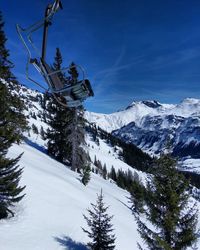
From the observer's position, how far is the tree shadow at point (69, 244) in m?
16.5

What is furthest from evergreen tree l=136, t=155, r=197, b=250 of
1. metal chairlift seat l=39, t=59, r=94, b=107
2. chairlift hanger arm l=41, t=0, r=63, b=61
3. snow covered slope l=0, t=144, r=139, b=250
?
chairlift hanger arm l=41, t=0, r=63, b=61

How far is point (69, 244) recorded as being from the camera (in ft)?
55.5

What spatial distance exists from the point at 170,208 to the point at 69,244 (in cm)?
631

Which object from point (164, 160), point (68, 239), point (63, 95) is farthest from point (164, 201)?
point (63, 95)

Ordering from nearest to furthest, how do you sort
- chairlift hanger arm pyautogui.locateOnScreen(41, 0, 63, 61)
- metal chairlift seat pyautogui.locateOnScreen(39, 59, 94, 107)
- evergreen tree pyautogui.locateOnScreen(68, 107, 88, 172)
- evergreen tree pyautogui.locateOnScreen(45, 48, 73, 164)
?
chairlift hanger arm pyautogui.locateOnScreen(41, 0, 63, 61) < metal chairlift seat pyautogui.locateOnScreen(39, 59, 94, 107) < evergreen tree pyautogui.locateOnScreen(68, 107, 88, 172) < evergreen tree pyautogui.locateOnScreen(45, 48, 73, 164)

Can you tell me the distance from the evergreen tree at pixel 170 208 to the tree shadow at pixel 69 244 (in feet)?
13.1

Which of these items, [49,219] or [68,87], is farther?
[49,219]

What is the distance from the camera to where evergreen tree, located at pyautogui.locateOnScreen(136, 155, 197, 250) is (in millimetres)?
15617

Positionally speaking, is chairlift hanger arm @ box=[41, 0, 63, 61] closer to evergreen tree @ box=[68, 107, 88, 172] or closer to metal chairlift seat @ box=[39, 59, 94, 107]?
metal chairlift seat @ box=[39, 59, 94, 107]

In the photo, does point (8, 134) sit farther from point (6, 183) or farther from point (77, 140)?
point (77, 140)

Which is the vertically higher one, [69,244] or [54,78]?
[54,78]

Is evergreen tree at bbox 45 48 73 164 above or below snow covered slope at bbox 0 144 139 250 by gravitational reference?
above

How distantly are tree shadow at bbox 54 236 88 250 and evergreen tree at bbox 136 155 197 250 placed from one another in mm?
3996

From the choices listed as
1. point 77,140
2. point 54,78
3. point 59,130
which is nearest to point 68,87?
point 54,78
